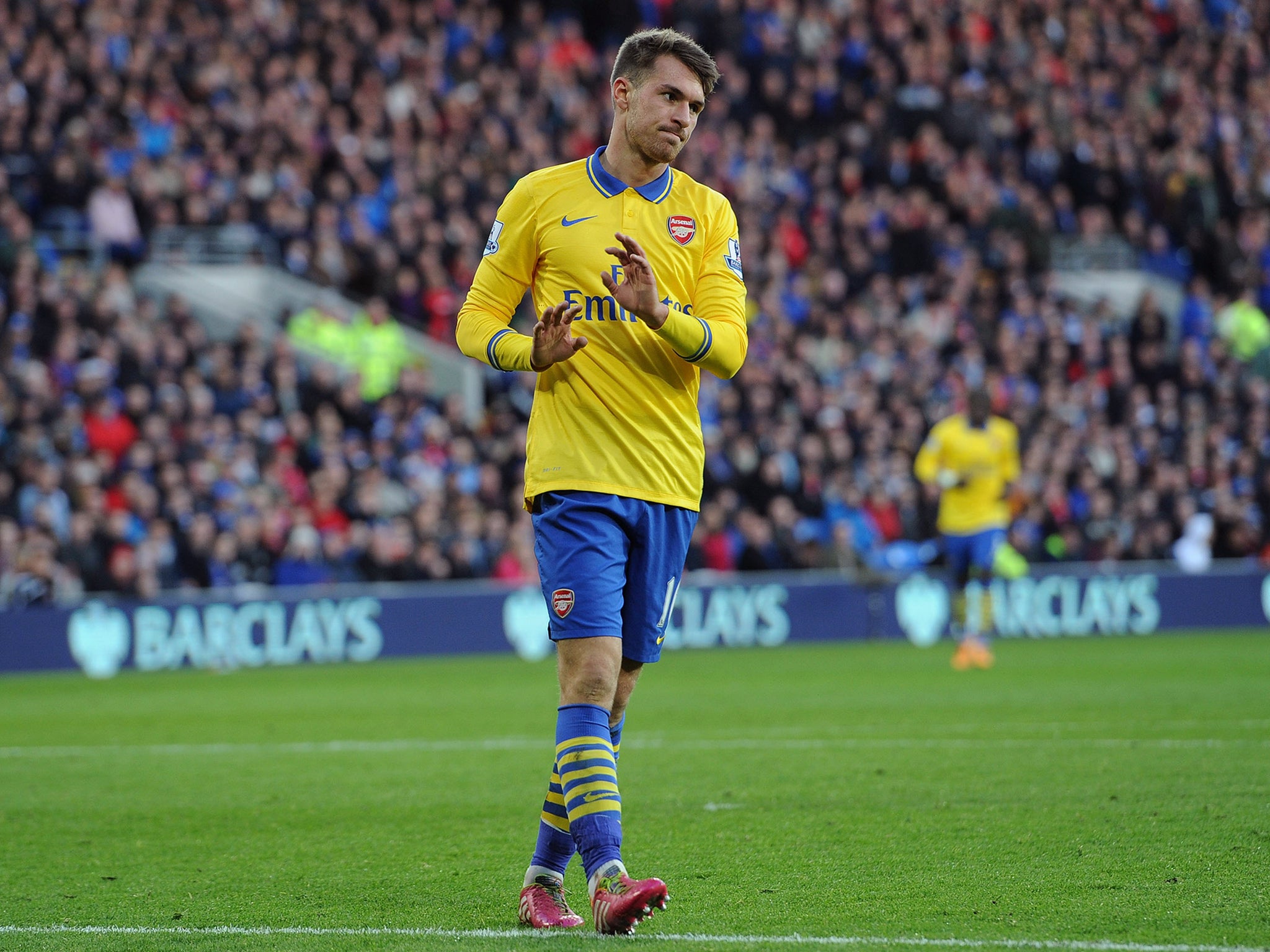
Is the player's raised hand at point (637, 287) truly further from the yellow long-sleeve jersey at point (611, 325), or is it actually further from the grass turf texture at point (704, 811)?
the grass turf texture at point (704, 811)

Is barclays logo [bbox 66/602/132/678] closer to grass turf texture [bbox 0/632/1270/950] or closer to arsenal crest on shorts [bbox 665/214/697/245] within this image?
grass turf texture [bbox 0/632/1270/950]

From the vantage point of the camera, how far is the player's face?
4805 mm

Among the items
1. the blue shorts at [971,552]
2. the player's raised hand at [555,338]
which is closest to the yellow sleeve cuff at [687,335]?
the player's raised hand at [555,338]

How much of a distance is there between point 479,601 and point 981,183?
39.5ft

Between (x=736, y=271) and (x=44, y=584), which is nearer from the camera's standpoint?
(x=736, y=271)

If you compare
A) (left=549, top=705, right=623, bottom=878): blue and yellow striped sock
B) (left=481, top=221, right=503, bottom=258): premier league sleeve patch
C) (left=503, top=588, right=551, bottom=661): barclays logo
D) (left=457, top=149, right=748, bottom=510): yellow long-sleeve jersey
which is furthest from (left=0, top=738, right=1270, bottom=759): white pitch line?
(left=503, top=588, right=551, bottom=661): barclays logo

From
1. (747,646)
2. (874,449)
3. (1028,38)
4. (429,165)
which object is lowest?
(747,646)

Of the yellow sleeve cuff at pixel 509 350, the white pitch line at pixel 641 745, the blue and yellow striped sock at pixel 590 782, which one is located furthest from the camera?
the white pitch line at pixel 641 745

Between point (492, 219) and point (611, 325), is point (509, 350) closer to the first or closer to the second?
point (611, 325)

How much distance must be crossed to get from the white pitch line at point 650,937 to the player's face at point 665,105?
2134 millimetres

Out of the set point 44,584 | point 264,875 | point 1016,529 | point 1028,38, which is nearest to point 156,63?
point 44,584

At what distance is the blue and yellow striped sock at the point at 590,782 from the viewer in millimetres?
4469

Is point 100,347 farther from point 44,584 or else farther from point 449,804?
point 449,804

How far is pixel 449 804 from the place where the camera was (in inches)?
285
